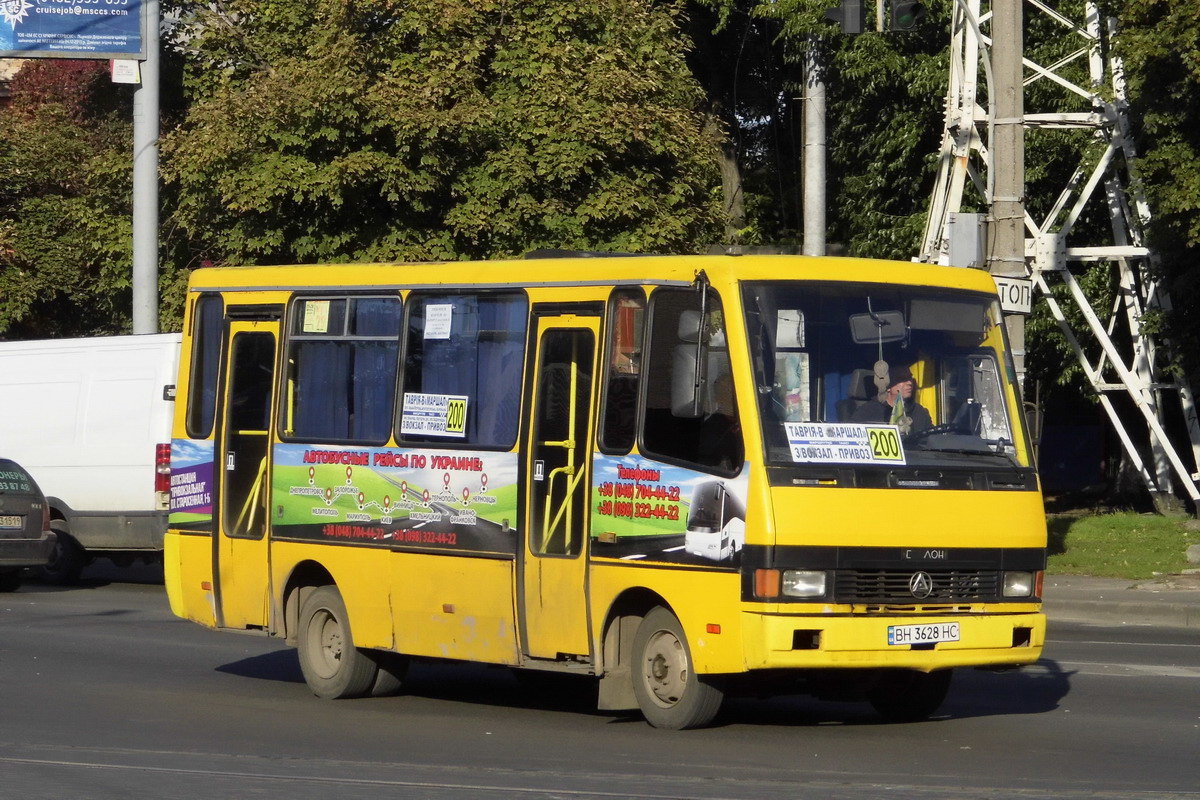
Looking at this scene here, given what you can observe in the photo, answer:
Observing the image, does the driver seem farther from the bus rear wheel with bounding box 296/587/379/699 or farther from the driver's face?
the bus rear wheel with bounding box 296/587/379/699

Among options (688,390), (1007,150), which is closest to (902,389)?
(688,390)

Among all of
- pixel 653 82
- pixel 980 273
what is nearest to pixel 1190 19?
pixel 653 82

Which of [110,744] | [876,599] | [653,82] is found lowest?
[110,744]

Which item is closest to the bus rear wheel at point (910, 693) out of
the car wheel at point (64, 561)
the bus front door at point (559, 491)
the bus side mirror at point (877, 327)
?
the bus front door at point (559, 491)

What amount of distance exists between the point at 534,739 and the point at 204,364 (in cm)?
437

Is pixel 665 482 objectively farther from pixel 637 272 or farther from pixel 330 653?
pixel 330 653

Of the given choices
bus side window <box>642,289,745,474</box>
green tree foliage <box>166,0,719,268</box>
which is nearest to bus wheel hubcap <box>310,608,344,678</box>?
bus side window <box>642,289,745,474</box>

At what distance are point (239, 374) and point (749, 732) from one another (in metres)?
4.64

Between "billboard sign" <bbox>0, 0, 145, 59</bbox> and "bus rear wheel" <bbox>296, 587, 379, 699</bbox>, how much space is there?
604 inches

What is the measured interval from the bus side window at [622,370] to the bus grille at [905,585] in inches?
56.8

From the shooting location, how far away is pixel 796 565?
31.1ft

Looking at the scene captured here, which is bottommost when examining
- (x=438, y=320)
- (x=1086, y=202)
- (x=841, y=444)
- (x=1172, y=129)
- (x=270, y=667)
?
(x=270, y=667)

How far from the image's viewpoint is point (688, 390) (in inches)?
391

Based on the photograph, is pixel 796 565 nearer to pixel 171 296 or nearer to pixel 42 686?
pixel 42 686
